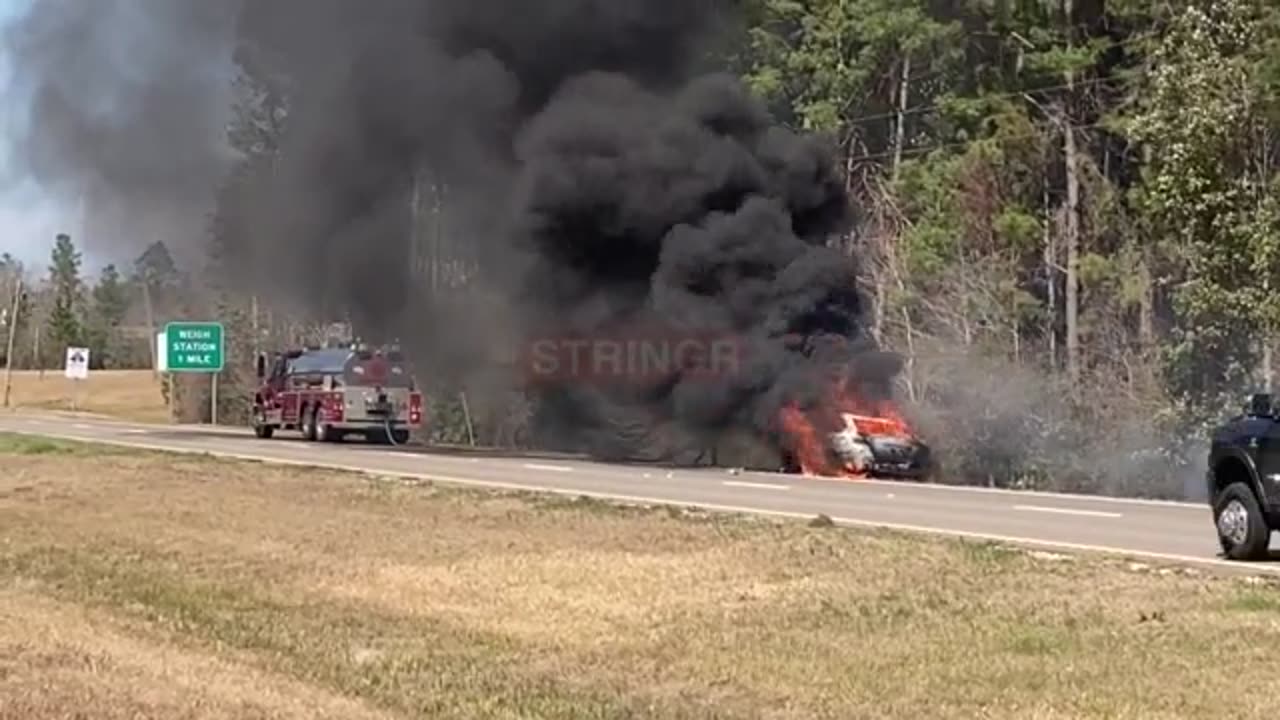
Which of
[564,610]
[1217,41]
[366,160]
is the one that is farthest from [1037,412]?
[564,610]

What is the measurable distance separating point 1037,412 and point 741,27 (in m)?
11.0

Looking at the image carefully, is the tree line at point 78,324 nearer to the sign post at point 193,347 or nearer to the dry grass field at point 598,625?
the sign post at point 193,347

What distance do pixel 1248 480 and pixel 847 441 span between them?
15861 mm

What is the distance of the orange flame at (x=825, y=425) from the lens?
3130cm

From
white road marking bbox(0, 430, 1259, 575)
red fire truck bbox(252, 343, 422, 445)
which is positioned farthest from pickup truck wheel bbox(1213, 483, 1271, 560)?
red fire truck bbox(252, 343, 422, 445)

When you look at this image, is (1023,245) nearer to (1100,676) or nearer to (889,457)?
(889,457)

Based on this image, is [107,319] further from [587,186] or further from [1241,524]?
[1241,524]

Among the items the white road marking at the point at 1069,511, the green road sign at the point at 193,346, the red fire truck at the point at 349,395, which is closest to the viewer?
the white road marking at the point at 1069,511

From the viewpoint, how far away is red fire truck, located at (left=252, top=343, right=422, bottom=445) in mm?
42875

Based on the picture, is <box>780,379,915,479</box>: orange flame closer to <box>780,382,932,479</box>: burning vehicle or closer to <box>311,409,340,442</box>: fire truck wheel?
<box>780,382,932,479</box>: burning vehicle

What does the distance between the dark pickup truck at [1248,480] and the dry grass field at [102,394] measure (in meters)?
54.8

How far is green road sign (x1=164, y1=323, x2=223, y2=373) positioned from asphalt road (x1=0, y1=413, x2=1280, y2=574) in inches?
825

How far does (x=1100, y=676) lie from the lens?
30.7ft

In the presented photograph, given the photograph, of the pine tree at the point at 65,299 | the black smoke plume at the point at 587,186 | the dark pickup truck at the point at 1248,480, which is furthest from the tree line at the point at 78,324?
the dark pickup truck at the point at 1248,480
